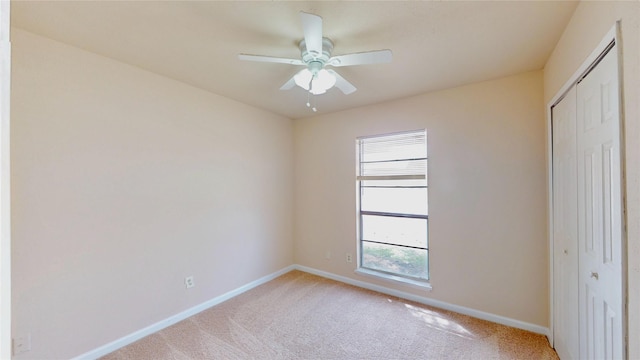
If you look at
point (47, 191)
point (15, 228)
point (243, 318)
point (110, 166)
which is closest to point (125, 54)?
point (110, 166)

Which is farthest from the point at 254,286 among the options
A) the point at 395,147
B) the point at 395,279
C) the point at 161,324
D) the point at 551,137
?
the point at 551,137

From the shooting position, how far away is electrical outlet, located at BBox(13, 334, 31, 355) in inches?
67.2

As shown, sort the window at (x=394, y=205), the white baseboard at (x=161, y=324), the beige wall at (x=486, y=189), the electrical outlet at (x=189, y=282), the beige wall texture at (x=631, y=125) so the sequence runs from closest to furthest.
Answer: the beige wall texture at (x=631, y=125) → the white baseboard at (x=161, y=324) → the beige wall at (x=486, y=189) → the electrical outlet at (x=189, y=282) → the window at (x=394, y=205)

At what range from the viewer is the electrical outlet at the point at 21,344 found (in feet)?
5.60

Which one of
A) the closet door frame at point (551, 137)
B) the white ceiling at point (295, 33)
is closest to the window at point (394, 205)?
the white ceiling at point (295, 33)

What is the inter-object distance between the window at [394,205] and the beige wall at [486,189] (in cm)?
16

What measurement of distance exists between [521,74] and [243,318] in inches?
143

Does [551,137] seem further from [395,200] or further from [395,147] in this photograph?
[395,200]

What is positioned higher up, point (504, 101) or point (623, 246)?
point (504, 101)

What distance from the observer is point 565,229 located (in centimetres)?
191

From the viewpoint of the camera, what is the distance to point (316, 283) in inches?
137

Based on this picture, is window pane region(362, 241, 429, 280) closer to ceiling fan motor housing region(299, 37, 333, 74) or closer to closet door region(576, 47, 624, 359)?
closet door region(576, 47, 624, 359)

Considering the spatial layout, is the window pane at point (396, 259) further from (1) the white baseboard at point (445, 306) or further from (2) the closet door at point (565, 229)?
(2) the closet door at point (565, 229)
